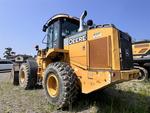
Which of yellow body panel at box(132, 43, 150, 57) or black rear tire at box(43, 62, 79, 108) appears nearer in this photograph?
black rear tire at box(43, 62, 79, 108)

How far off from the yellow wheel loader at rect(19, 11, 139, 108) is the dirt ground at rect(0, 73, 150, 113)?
50 centimetres

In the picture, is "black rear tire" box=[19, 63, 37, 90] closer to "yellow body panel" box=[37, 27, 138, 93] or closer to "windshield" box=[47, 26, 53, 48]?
"windshield" box=[47, 26, 53, 48]

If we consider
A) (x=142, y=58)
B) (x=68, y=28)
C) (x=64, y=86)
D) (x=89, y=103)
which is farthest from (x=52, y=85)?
(x=142, y=58)

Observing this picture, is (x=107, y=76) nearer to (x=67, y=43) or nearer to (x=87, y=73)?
(x=87, y=73)

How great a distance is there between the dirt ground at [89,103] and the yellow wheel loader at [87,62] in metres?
0.50

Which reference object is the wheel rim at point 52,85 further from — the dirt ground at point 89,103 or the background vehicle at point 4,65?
the background vehicle at point 4,65

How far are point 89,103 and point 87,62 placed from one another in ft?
5.13

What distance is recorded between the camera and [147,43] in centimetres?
1542

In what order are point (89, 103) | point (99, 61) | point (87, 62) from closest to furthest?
1. point (99, 61)
2. point (87, 62)
3. point (89, 103)

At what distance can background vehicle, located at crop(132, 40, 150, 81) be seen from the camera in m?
14.5

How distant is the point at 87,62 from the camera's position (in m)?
7.07

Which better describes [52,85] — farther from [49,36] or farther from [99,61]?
[49,36]

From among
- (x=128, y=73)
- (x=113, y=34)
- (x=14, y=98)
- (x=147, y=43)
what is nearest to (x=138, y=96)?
(x=128, y=73)

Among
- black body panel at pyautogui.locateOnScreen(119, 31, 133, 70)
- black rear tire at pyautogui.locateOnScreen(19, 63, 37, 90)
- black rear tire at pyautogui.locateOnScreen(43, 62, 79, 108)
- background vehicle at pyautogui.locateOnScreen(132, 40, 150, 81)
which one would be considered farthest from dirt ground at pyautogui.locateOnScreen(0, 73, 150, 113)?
background vehicle at pyautogui.locateOnScreen(132, 40, 150, 81)
